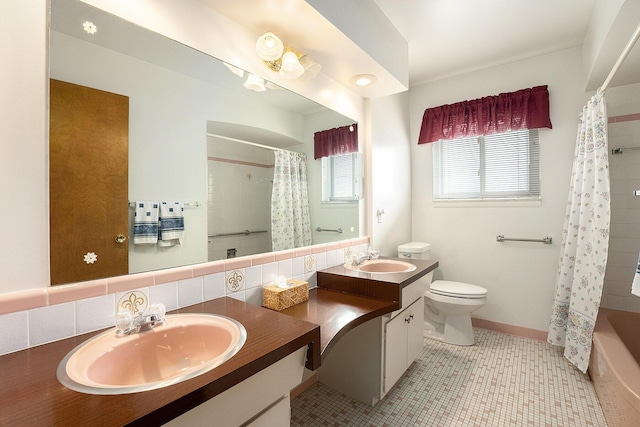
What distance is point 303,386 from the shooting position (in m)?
2.02

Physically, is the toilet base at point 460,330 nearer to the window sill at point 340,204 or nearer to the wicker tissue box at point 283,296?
the window sill at point 340,204

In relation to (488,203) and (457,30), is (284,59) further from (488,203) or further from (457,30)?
(488,203)

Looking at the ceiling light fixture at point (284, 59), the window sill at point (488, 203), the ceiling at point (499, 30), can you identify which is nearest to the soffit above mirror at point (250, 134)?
the ceiling light fixture at point (284, 59)

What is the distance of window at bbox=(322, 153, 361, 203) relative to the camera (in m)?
2.23

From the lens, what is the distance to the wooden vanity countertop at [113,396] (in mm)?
603

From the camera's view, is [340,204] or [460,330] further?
[460,330]

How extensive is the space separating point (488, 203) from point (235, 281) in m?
2.54

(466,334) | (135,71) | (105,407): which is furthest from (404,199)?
(105,407)

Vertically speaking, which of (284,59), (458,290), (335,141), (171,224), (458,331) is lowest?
(458,331)

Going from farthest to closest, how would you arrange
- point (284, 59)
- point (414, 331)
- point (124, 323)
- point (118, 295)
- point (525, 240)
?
point (525, 240) → point (414, 331) → point (284, 59) → point (118, 295) → point (124, 323)

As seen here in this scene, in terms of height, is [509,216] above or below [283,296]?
above

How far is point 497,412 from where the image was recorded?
177 cm

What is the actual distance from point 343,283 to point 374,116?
153cm

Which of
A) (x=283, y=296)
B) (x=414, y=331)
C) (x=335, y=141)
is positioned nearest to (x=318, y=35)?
(x=335, y=141)
